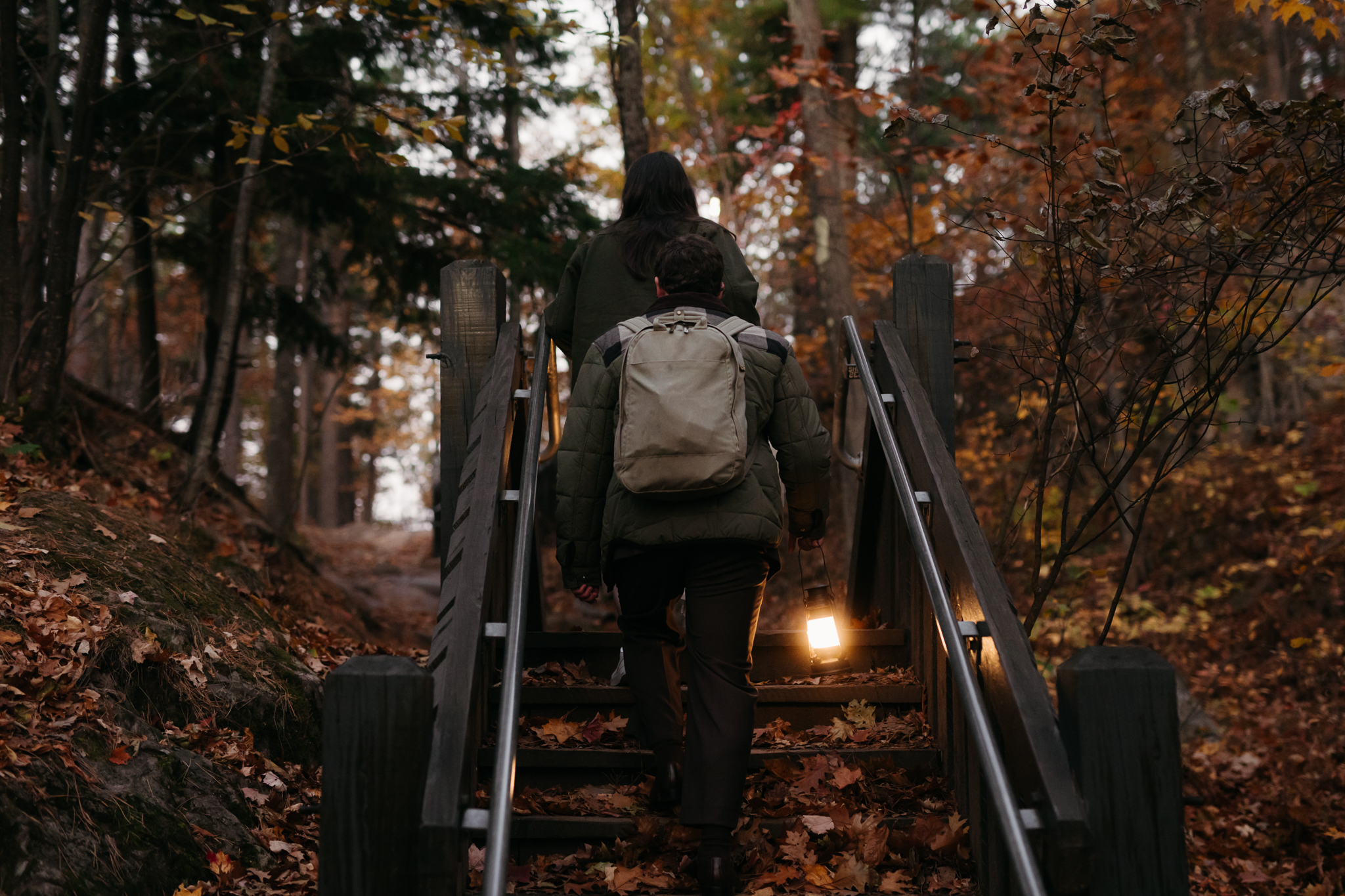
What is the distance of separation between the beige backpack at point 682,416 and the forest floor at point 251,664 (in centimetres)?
122

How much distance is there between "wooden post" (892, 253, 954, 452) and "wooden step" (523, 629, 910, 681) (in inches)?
39.8

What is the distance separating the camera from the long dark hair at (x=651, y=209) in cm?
400

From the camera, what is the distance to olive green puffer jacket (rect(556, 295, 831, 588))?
3.06m

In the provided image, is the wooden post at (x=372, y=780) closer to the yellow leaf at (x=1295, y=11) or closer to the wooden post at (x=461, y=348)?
the wooden post at (x=461, y=348)

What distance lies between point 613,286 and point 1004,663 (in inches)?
87.1

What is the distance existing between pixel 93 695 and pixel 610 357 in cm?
208

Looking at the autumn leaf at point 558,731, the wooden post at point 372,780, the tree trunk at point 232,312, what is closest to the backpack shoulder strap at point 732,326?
the wooden post at point 372,780

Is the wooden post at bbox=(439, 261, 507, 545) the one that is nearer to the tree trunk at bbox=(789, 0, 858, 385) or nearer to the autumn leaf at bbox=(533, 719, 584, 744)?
the autumn leaf at bbox=(533, 719, 584, 744)

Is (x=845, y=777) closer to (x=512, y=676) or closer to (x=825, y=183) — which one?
(x=512, y=676)

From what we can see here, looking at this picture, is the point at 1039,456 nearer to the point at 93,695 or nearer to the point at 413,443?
the point at 93,695

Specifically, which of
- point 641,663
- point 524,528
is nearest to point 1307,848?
point 641,663

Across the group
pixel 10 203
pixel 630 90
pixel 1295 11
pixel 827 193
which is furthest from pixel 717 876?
pixel 827 193

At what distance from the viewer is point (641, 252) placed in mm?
4000

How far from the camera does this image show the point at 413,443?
27.8 m
